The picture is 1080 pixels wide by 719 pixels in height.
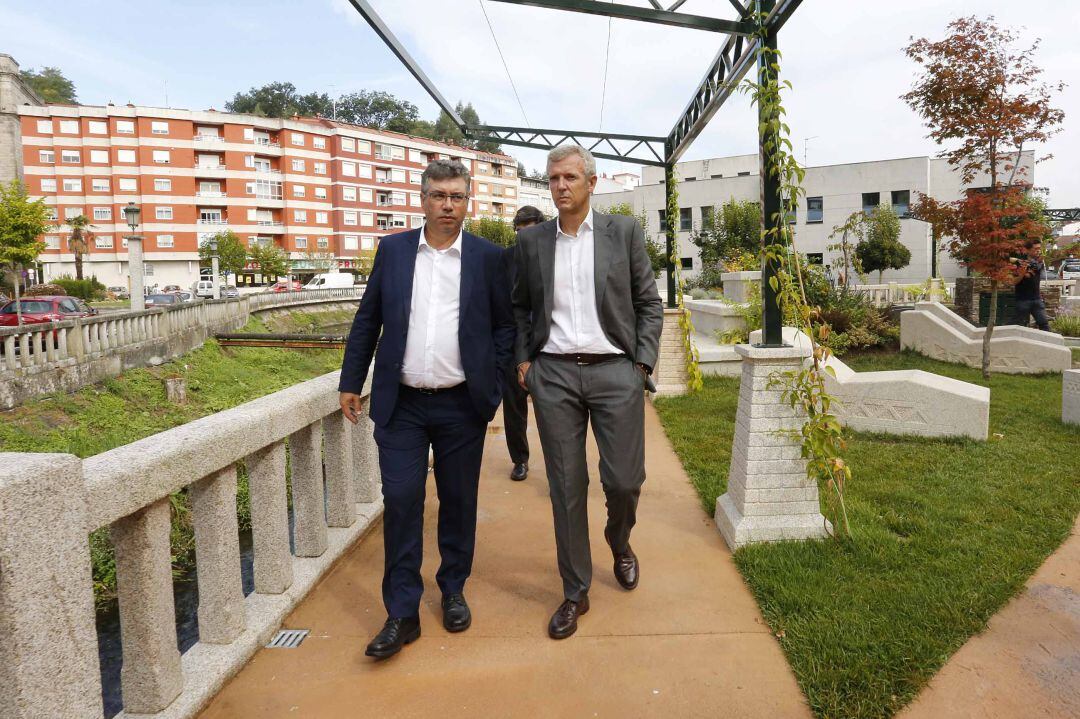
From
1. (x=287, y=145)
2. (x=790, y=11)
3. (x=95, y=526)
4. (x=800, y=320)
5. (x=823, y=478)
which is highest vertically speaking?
(x=287, y=145)

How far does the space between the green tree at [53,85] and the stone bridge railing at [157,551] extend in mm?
84855

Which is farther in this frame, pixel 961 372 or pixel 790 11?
pixel 961 372

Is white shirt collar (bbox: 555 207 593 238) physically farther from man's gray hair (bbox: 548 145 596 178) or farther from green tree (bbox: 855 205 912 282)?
green tree (bbox: 855 205 912 282)

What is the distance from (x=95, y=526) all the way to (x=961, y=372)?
11552 millimetres

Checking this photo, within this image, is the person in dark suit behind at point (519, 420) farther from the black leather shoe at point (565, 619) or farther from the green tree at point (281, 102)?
the green tree at point (281, 102)

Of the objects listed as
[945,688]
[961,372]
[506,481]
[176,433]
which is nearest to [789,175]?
[945,688]

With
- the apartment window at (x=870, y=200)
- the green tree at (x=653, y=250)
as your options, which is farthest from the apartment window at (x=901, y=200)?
the green tree at (x=653, y=250)

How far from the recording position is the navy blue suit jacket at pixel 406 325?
2.81 metres

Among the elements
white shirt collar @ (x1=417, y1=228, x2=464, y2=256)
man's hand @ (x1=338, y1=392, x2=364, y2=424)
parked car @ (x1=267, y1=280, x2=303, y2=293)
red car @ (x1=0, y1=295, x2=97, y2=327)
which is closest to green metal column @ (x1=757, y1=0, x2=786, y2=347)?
white shirt collar @ (x1=417, y1=228, x2=464, y2=256)

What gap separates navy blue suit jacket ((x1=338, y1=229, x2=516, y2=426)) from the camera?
2.81 metres

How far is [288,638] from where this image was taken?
2.85 metres

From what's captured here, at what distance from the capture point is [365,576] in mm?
3488

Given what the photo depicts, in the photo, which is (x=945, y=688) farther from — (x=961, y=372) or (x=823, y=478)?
(x=961, y=372)

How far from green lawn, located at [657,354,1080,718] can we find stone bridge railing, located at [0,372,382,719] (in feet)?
7.20
